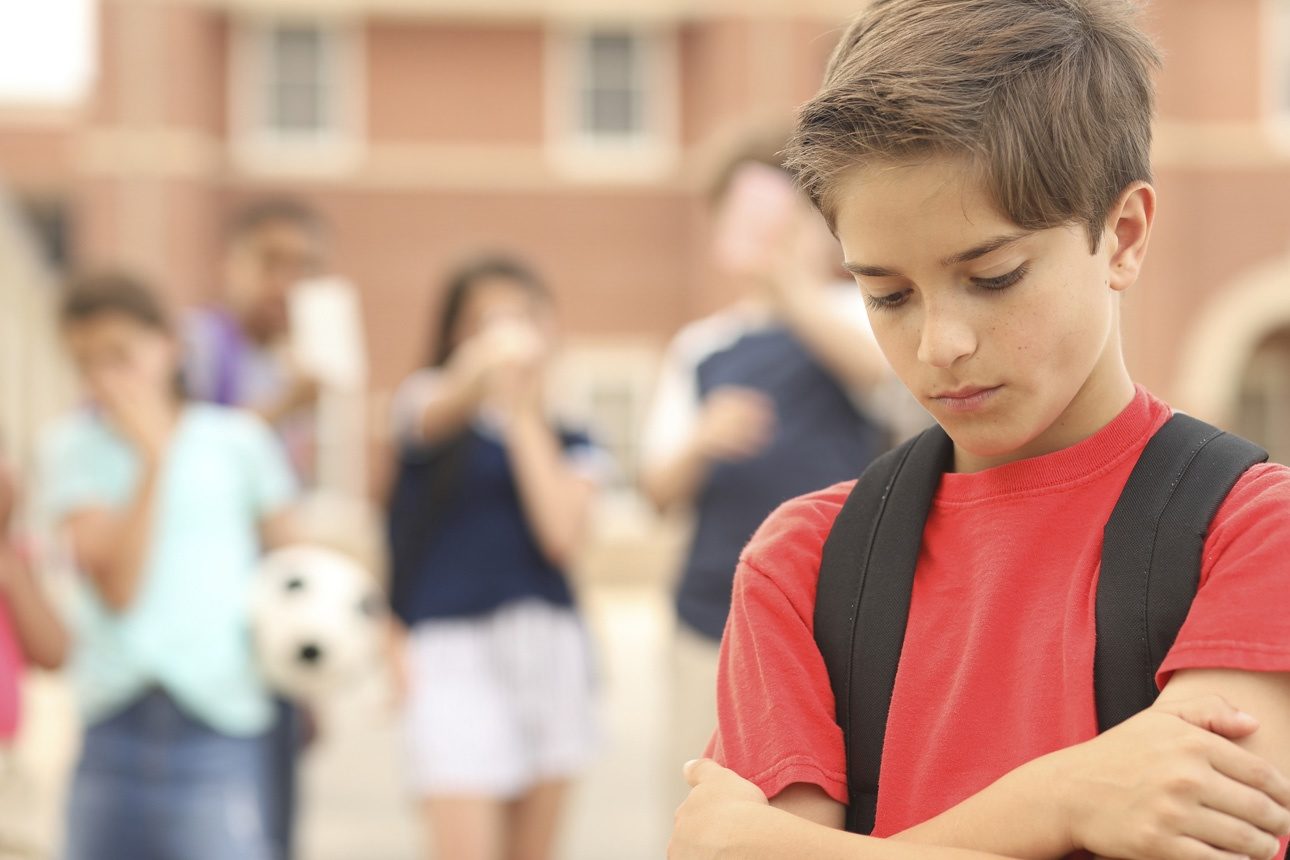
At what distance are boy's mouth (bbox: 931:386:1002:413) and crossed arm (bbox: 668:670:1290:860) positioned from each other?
27 cm

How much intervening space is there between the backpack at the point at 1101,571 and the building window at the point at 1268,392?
19.1 metres

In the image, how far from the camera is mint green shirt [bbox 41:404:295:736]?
11.1ft

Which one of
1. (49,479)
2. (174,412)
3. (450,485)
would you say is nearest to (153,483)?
(174,412)

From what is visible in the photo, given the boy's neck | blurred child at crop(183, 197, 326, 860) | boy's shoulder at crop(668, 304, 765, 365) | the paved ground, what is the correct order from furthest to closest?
1. the paved ground
2. blurred child at crop(183, 197, 326, 860)
3. boy's shoulder at crop(668, 304, 765, 365)
4. the boy's neck

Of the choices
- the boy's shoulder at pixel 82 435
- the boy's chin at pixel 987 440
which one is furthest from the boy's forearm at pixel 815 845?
the boy's shoulder at pixel 82 435

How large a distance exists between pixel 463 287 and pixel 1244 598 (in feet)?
11.8

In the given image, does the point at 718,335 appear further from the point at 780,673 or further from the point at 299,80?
the point at 299,80

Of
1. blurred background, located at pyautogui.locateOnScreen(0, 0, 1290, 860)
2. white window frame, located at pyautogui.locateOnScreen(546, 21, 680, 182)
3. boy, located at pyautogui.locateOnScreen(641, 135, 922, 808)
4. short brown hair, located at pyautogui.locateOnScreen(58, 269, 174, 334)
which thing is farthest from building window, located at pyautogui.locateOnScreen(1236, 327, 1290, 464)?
short brown hair, located at pyautogui.locateOnScreen(58, 269, 174, 334)

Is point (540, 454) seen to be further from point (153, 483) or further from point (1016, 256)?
point (1016, 256)

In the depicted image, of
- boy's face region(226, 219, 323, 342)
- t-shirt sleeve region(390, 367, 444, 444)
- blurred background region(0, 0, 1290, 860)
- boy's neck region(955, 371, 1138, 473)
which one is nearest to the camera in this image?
boy's neck region(955, 371, 1138, 473)

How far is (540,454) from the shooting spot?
13.9 ft

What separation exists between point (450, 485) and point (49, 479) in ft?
3.33

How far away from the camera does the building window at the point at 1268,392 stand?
19266 millimetres

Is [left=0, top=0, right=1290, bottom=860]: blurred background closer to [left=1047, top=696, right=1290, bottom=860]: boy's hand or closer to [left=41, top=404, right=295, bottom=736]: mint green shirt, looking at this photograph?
[left=41, top=404, right=295, bottom=736]: mint green shirt
